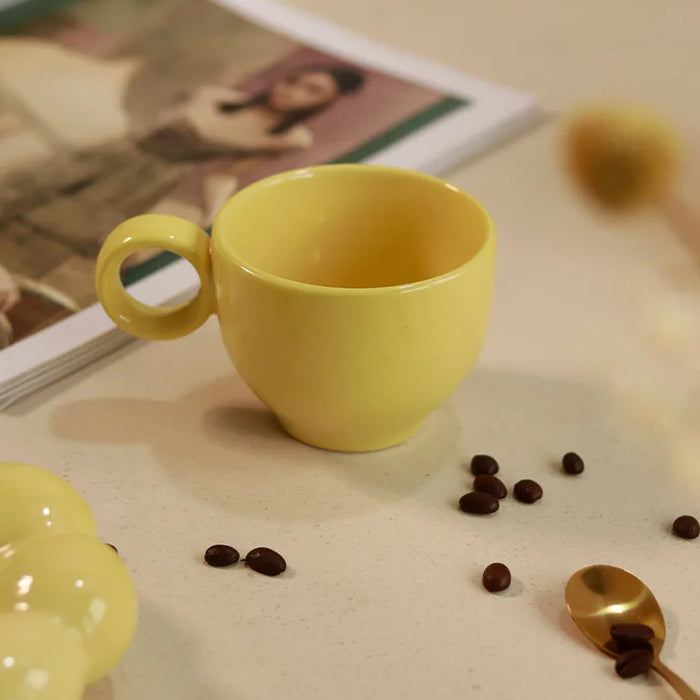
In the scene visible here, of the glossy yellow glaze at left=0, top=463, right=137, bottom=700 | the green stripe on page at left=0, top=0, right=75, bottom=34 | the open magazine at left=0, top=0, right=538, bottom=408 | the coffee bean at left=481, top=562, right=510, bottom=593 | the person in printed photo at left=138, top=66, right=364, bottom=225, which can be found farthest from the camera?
the green stripe on page at left=0, top=0, right=75, bottom=34

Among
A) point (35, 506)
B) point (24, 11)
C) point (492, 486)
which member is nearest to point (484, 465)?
point (492, 486)

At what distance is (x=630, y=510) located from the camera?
502 millimetres

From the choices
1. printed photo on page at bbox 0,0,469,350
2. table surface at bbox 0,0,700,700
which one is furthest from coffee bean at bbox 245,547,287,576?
printed photo on page at bbox 0,0,469,350

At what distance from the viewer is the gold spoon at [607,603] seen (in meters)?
0.43

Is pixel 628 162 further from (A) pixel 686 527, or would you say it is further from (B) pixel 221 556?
(B) pixel 221 556

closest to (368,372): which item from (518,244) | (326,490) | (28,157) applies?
(326,490)

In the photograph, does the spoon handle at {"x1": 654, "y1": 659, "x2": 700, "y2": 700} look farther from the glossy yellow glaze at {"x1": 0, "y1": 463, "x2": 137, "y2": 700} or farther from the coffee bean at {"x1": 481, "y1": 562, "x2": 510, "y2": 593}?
the glossy yellow glaze at {"x1": 0, "y1": 463, "x2": 137, "y2": 700}

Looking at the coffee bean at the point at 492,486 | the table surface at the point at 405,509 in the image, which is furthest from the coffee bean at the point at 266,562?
the coffee bean at the point at 492,486

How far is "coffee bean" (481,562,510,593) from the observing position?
1.47 feet

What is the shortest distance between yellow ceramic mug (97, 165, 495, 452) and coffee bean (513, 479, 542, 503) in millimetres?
60

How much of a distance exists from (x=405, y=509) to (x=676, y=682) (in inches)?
6.2

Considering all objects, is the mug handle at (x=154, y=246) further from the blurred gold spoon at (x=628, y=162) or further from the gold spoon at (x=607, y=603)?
the blurred gold spoon at (x=628, y=162)

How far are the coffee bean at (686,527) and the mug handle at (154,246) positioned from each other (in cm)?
26

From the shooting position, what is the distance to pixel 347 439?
1.73 feet
